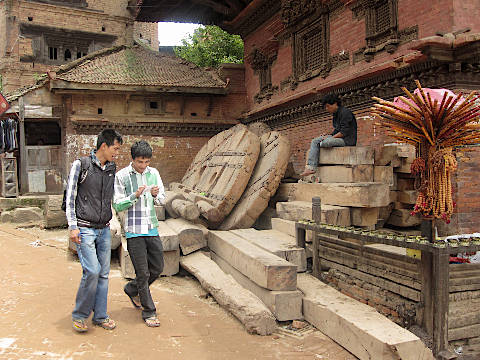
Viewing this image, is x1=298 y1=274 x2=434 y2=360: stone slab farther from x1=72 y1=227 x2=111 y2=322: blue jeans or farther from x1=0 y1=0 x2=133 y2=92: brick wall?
x1=0 y1=0 x2=133 y2=92: brick wall

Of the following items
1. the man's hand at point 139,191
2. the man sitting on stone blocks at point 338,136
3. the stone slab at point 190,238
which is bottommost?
the stone slab at point 190,238

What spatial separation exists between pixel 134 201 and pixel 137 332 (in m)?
1.37

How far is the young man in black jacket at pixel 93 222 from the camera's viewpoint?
4320mm

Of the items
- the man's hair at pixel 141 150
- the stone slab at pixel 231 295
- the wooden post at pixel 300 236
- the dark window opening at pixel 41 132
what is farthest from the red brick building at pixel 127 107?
the man's hair at pixel 141 150

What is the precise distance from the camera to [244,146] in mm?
8703

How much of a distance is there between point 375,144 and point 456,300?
533cm

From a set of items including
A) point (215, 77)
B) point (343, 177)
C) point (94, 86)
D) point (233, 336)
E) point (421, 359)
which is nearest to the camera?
point (421, 359)

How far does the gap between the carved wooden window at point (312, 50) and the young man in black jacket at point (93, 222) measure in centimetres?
741

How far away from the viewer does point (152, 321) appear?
4633 millimetres

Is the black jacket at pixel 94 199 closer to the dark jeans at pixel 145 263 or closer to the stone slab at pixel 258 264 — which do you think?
the dark jeans at pixel 145 263

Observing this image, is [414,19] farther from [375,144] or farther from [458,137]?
[458,137]

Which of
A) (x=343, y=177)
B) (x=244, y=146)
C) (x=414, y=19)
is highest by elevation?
(x=414, y=19)

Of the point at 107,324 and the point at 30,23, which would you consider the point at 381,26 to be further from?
the point at 30,23

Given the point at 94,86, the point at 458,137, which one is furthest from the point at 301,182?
the point at 94,86
